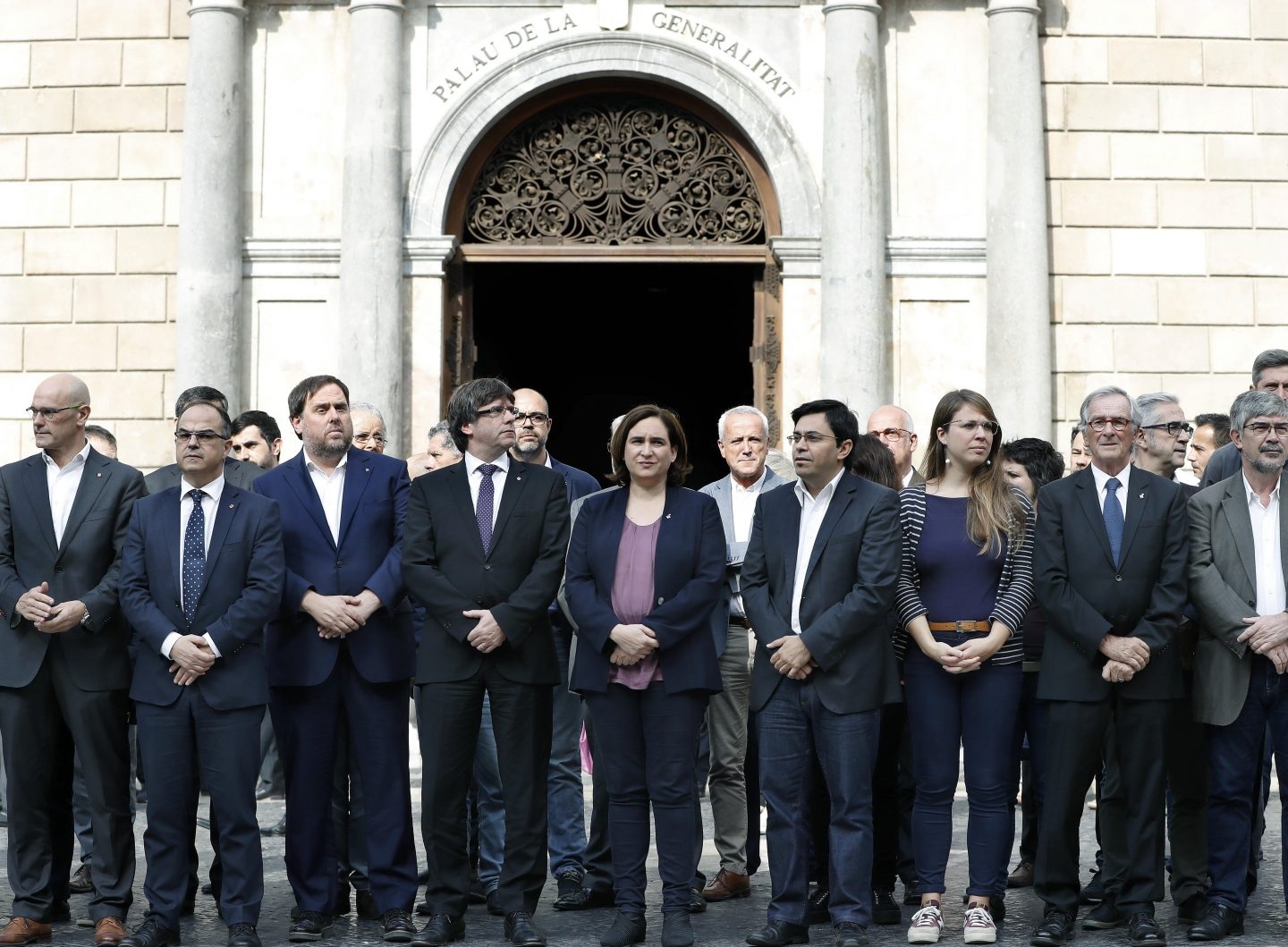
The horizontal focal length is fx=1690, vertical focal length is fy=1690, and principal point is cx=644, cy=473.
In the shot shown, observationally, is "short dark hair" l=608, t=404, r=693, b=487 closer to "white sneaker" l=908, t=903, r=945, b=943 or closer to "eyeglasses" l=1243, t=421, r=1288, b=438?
"white sneaker" l=908, t=903, r=945, b=943

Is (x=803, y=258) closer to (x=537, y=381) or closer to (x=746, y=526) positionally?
(x=746, y=526)

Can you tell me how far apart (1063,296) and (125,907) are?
7.72 metres

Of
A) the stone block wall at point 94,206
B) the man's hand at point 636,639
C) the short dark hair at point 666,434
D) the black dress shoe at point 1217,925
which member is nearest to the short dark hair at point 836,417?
the short dark hair at point 666,434

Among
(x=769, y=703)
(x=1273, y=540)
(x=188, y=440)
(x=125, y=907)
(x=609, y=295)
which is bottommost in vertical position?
(x=125, y=907)

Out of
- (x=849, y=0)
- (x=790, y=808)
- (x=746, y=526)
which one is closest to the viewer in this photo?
(x=790, y=808)

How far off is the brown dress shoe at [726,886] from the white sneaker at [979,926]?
3.87 feet

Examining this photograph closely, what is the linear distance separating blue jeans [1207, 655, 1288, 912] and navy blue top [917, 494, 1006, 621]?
104 cm

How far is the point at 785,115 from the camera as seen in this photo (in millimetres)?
11766

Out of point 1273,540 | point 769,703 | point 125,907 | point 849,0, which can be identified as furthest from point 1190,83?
point 125,907

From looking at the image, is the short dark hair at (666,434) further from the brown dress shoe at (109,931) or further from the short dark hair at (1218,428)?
the short dark hair at (1218,428)

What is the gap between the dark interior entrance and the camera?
18.3 metres

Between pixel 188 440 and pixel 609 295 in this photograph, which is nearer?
pixel 188 440

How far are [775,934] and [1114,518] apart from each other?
2.01 m

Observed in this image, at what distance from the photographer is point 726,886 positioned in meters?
7.11
